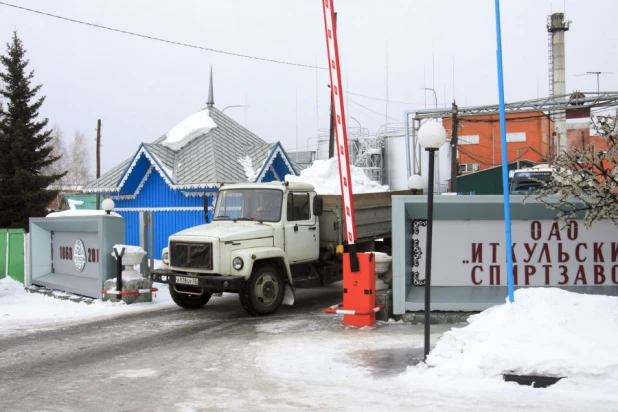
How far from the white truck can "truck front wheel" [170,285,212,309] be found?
0.02 metres

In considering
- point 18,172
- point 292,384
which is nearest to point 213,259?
point 292,384

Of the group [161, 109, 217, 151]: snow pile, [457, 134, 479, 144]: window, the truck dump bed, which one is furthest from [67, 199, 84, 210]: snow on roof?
[457, 134, 479, 144]: window

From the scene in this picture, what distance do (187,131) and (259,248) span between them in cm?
1136

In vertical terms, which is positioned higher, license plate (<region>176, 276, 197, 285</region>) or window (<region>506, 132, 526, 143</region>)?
window (<region>506, 132, 526, 143</region>)

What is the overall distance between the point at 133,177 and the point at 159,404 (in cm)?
1579

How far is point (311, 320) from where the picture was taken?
36.0 ft

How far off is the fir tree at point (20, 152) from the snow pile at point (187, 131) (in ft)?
25.4

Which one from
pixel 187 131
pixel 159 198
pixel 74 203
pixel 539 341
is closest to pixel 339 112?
pixel 539 341

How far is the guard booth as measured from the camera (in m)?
13.5

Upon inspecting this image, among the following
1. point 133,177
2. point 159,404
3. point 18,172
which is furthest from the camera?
point 18,172

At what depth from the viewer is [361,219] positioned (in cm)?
1365

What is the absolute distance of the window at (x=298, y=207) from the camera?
482 inches

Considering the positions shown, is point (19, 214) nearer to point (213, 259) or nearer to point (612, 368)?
point (213, 259)

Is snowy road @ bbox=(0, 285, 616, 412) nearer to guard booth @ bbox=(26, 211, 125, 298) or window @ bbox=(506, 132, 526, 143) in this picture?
guard booth @ bbox=(26, 211, 125, 298)
